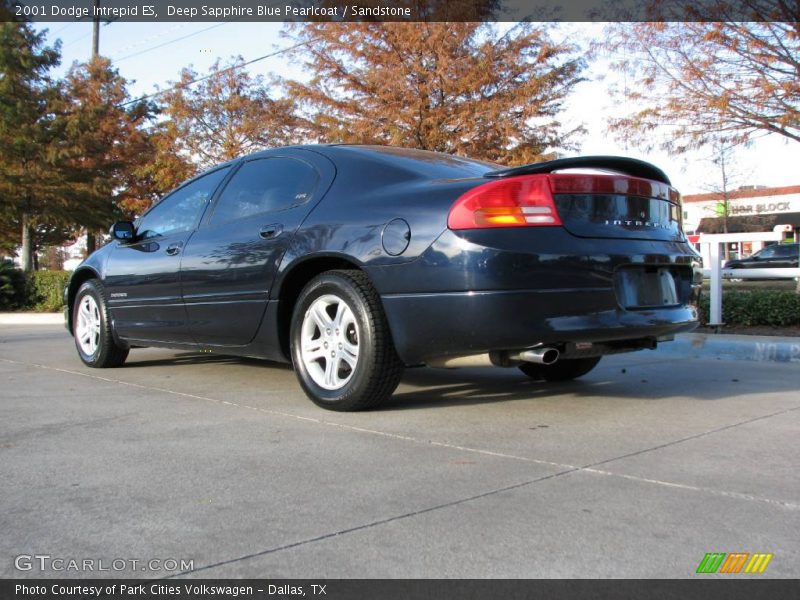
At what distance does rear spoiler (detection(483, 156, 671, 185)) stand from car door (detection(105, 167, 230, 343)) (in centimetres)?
244

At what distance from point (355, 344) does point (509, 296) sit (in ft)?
3.36

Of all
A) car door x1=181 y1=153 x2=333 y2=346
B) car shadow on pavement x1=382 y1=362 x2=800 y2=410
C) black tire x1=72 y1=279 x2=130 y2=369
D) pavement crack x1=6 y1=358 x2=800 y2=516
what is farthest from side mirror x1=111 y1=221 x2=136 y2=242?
car shadow on pavement x1=382 y1=362 x2=800 y2=410

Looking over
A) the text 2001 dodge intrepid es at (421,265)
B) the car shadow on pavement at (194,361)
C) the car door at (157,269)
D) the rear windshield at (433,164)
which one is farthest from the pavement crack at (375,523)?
the car shadow on pavement at (194,361)

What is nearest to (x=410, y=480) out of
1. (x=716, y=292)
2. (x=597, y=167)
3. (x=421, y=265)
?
(x=421, y=265)

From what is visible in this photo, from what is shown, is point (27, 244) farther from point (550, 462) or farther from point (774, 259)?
point (774, 259)

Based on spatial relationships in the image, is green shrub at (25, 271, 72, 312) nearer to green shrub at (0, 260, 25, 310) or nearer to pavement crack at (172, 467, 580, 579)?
green shrub at (0, 260, 25, 310)

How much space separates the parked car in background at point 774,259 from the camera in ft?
84.5

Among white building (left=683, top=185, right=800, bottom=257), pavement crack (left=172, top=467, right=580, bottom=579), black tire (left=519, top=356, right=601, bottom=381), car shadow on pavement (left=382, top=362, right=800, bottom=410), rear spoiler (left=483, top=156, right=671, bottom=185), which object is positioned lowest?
pavement crack (left=172, top=467, right=580, bottom=579)

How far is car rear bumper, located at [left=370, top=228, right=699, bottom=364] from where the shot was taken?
3.74m

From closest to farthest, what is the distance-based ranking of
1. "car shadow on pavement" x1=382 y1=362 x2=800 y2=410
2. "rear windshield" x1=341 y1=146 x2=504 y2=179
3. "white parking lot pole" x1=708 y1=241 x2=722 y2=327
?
1. "rear windshield" x1=341 y1=146 x2=504 y2=179
2. "car shadow on pavement" x1=382 y1=362 x2=800 y2=410
3. "white parking lot pole" x1=708 y1=241 x2=722 y2=327

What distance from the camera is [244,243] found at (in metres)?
4.85

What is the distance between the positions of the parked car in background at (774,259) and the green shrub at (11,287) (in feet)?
71.6

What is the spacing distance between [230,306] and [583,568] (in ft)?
10.8
